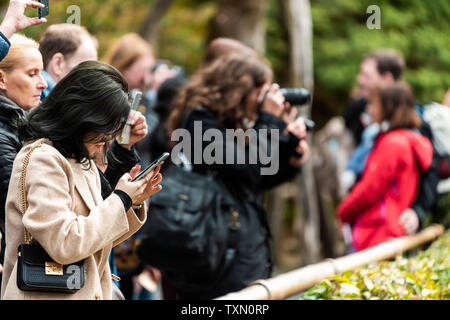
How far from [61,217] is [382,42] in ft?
29.4

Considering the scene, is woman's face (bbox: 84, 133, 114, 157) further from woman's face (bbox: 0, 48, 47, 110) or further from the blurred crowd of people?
woman's face (bbox: 0, 48, 47, 110)

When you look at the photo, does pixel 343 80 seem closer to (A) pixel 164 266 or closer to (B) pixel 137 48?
(B) pixel 137 48

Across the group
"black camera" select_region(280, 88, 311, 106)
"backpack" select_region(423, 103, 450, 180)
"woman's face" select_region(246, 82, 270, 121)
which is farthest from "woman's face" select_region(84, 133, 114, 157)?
"backpack" select_region(423, 103, 450, 180)

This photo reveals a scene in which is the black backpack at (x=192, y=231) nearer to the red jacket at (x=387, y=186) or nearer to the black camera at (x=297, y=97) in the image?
the black camera at (x=297, y=97)

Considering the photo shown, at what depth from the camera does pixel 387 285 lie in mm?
3416

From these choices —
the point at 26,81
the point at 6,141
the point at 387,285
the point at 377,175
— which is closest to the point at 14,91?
the point at 26,81

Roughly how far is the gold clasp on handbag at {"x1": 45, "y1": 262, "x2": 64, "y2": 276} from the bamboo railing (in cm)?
96

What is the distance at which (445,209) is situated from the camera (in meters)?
6.30

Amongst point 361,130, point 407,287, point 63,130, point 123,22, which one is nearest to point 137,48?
point 361,130

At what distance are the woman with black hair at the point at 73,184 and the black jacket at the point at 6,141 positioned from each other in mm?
232

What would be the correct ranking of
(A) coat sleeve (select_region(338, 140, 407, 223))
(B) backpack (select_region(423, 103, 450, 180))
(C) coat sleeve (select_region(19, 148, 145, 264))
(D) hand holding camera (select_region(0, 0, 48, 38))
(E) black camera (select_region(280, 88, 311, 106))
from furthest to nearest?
(B) backpack (select_region(423, 103, 450, 180)), (A) coat sleeve (select_region(338, 140, 407, 223)), (E) black camera (select_region(280, 88, 311, 106)), (D) hand holding camera (select_region(0, 0, 48, 38)), (C) coat sleeve (select_region(19, 148, 145, 264))

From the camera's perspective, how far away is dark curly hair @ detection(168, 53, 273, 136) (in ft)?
13.2

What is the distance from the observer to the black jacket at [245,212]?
3.91 m
